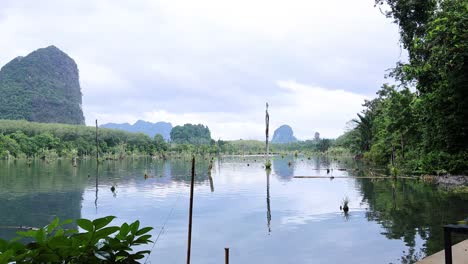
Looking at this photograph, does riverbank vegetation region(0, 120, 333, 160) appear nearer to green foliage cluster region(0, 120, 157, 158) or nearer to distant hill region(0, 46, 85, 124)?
green foliage cluster region(0, 120, 157, 158)

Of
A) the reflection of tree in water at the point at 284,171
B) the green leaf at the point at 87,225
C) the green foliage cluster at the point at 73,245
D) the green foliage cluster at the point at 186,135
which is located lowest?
the reflection of tree in water at the point at 284,171

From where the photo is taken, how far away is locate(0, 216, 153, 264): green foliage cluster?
Answer: 2.16m

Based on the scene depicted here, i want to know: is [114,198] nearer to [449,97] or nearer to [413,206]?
[413,206]

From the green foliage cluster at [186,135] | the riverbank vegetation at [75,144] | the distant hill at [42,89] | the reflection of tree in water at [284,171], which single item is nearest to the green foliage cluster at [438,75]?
the reflection of tree in water at [284,171]

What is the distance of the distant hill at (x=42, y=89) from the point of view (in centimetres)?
15662

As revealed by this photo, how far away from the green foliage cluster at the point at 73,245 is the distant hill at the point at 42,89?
169m

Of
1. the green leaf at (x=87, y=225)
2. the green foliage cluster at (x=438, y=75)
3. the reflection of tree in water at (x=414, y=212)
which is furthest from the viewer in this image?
the green foliage cluster at (x=438, y=75)

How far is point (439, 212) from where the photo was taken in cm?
1648

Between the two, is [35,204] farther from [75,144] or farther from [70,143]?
[75,144]

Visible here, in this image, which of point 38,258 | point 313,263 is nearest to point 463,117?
point 313,263

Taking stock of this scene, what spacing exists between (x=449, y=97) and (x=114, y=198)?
2085 cm

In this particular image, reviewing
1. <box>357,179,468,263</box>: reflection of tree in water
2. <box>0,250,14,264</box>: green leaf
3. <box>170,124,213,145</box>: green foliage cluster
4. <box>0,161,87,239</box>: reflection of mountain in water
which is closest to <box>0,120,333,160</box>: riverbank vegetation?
<box>0,161,87,239</box>: reflection of mountain in water

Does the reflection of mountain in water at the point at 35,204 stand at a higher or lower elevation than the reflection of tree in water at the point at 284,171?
lower

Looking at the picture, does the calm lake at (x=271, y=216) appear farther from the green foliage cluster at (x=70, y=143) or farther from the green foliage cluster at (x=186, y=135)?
the green foliage cluster at (x=186, y=135)
